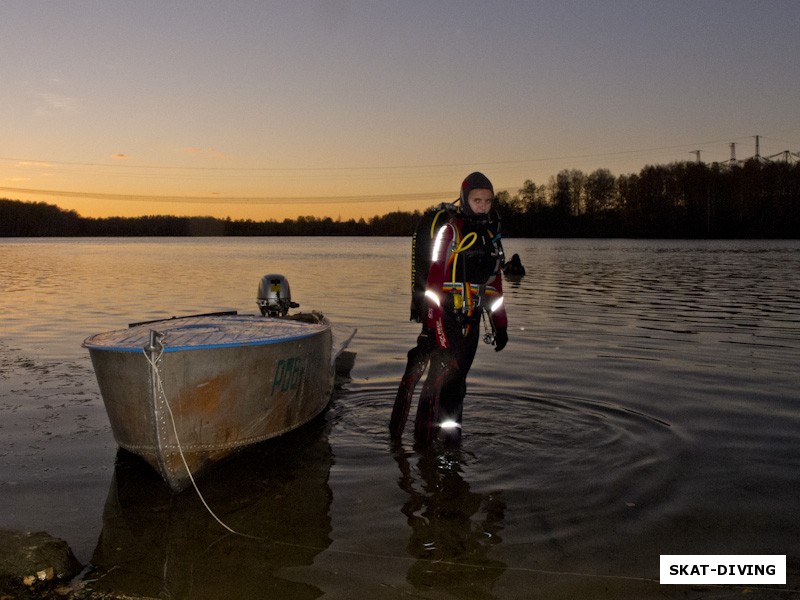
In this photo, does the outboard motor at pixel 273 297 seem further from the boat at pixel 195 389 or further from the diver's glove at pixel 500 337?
the diver's glove at pixel 500 337

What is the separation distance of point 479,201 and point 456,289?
2.74ft

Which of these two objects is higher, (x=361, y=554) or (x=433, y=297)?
(x=433, y=297)

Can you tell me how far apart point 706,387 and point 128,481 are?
7.31 metres

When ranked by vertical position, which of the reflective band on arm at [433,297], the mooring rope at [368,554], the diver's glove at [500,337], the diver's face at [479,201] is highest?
the diver's face at [479,201]

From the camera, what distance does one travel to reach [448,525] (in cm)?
516

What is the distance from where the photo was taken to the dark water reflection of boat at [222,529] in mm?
4273

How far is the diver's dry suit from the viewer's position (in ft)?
21.2

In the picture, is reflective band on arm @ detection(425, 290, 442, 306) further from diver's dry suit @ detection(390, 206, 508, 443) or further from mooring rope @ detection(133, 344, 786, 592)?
mooring rope @ detection(133, 344, 786, 592)

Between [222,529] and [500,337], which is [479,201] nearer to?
[500,337]

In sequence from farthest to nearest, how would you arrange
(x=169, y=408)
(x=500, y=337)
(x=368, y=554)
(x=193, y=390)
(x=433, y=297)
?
(x=500, y=337) < (x=433, y=297) < (x=193, y=390) < (x=169, y=408) < (x=368, y=554)

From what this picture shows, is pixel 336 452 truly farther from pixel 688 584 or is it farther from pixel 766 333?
pixel 766 333

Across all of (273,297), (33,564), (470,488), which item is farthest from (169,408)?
(273,297)

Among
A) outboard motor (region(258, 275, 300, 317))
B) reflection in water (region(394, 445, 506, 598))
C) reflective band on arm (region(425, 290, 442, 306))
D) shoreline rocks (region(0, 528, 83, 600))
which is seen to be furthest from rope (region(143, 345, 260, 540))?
outboard motor (region(258, 275, 300, 317))

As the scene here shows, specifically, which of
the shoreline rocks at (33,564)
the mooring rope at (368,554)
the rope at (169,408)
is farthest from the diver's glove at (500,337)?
the shoreline rocks at (33,564)
